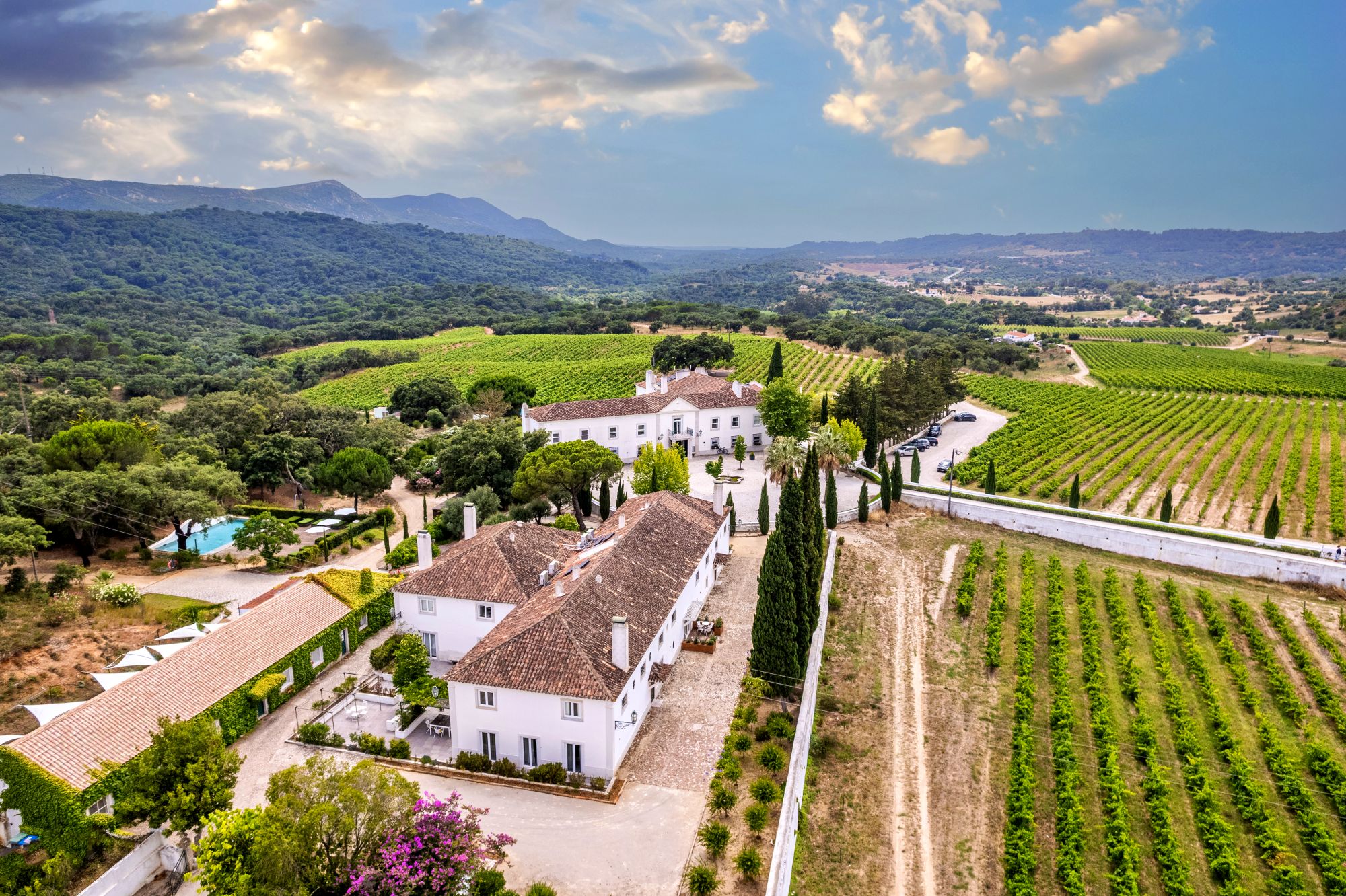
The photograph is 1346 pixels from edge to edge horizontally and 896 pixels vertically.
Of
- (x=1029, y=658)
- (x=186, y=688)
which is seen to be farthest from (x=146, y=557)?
(x=1029, y=658)

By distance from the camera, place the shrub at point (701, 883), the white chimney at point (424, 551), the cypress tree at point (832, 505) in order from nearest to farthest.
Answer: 1. the shrub at point (701, 883)
2. the white chimney at point (424, 551)
3. the cypress tree at point (832, 505)

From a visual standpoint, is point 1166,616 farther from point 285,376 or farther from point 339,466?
point 285,376

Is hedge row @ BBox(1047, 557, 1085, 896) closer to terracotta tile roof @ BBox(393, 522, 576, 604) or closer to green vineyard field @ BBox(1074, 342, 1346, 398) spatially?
terracotta tile roof @ BBox(393, 522, 576, 604)

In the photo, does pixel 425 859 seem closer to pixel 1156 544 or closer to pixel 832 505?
pixel 832 505

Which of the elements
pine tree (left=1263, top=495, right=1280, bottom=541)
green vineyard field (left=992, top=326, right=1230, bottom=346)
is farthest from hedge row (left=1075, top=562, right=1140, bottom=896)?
green vineyard field (left=992, top=326, right=1230, bottom=346)

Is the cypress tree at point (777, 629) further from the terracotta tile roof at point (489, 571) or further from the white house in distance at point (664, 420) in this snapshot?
the white house in distance at point (664, 420)

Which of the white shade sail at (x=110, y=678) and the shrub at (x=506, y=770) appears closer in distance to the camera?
the shrub at (x=506, y=770)

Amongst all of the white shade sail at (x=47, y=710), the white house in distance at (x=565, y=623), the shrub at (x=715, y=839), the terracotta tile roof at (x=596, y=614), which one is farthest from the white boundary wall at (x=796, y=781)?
the white shade sail at (x=47, y=710)

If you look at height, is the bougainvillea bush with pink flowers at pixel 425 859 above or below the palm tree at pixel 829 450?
below
